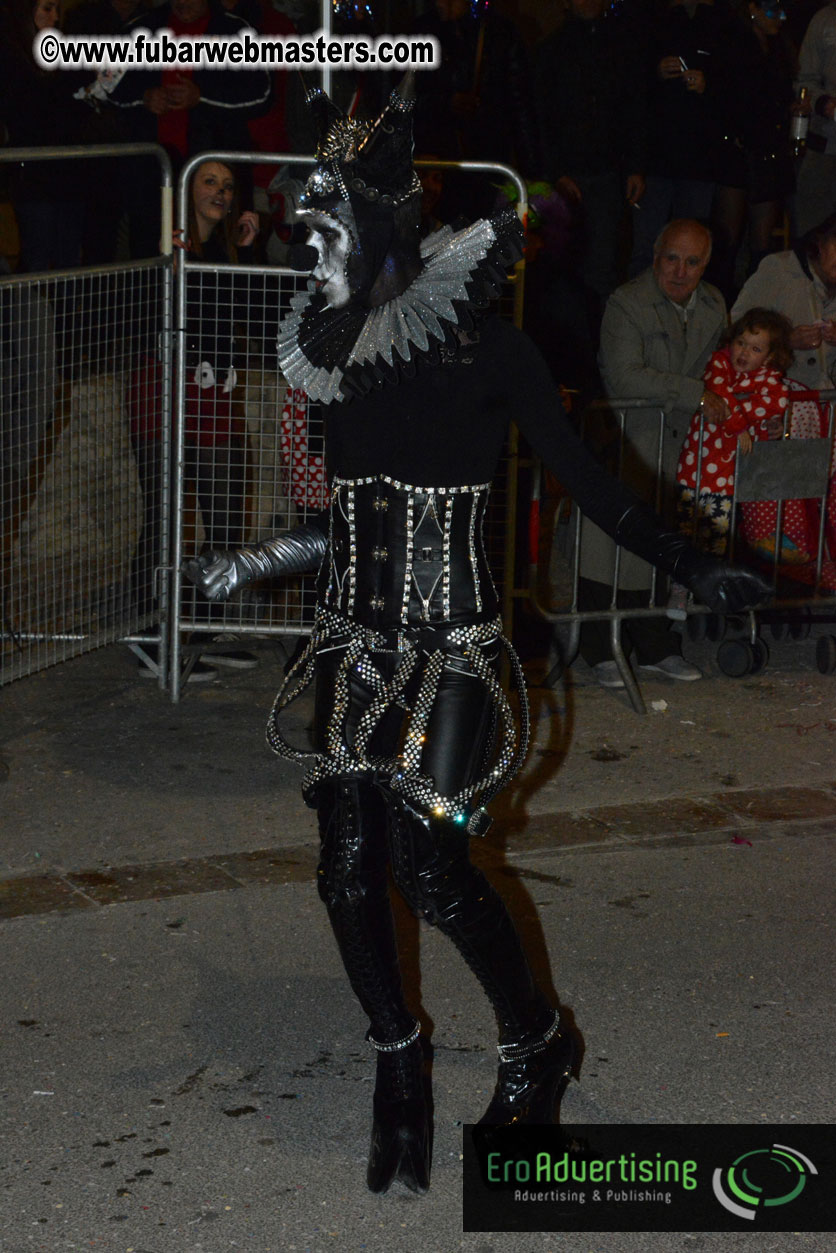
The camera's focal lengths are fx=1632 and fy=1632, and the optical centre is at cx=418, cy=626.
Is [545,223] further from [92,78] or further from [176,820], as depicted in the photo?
[176,820]

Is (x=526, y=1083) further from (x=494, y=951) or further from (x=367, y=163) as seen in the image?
(x=367, y=163)

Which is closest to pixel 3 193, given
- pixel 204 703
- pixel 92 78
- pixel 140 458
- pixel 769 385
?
pixel 92 78

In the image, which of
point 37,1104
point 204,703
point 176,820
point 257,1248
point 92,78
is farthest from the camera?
point 92,78

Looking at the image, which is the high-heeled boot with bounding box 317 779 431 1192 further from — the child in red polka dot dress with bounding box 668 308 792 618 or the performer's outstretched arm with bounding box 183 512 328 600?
→ the child in red polka dot dress with bounding box 668 308 792 618

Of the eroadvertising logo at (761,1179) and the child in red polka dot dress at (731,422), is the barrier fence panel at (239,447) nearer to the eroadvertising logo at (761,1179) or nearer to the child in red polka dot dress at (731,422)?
the child in red polka dot dress at (731,422)

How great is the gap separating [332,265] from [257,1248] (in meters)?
2.09

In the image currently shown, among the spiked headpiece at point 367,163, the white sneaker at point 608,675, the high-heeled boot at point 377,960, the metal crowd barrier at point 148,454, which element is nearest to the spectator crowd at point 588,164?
the white sneaker at point 608,675

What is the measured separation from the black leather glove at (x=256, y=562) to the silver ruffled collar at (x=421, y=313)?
36 centimetres

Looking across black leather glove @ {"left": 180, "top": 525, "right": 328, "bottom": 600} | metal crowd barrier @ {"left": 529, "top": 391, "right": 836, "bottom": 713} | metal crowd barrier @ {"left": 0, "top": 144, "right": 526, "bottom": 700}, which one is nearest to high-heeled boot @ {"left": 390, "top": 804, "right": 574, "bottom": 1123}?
black leather glove @ {"left": 180, "top": 525, "right": 328, "bottom": 600}

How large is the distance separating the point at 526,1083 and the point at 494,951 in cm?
38

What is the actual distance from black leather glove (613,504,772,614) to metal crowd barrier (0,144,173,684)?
3.49 meters

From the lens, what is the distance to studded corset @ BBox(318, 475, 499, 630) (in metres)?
3.61

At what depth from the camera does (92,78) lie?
8844mm

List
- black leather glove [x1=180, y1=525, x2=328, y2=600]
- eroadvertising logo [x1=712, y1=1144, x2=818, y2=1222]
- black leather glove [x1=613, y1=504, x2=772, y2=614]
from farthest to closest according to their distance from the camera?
black leather glove [x1=180, y1=525, x2=328, y2=600] → eroadvertising logo [x1=712, y1=1144, x2=818, y2=1222] → black leather glove [x1=613, y1=504, x2=772, y2=614]
